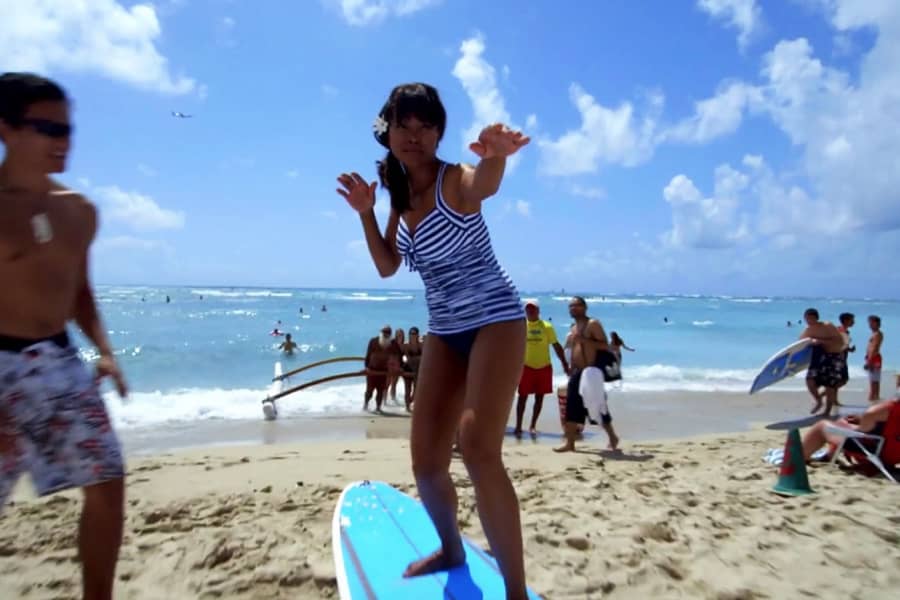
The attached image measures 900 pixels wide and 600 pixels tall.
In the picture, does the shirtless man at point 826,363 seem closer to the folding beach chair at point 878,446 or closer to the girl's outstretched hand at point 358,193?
the folding beach chair at point 878,446

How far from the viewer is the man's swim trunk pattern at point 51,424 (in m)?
1.91

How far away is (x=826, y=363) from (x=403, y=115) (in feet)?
35.3

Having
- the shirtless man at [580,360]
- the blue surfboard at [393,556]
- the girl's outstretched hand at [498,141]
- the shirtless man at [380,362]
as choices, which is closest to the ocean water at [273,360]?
the shirtless man at [380,362]

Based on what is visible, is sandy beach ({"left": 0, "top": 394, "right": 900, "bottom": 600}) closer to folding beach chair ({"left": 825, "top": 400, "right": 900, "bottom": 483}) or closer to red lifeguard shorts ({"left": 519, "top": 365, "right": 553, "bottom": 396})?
folding beach chair ({"left": 825, "top": 400, "right": 900, "bottom": 483})

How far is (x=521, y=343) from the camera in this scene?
2418 mm

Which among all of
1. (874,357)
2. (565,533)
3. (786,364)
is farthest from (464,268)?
(874,357)

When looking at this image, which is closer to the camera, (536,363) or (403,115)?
(403,115)

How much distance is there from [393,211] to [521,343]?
829 mm

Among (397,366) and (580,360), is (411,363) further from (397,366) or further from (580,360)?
(580,360)

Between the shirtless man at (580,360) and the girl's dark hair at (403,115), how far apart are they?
536cm

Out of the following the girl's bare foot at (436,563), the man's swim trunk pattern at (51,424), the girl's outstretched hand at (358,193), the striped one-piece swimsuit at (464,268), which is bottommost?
the girl's bare foot at (436,563)

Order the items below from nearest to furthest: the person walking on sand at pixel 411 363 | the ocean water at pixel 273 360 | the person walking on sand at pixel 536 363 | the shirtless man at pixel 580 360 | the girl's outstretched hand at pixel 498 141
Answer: the girl's outstretched hand at pixel 498 141
the shirtless man at pixel 580 360
the person walking on sand at pixel 536 363
the person walking on sand at pixel 411 363
the ocean water at pixel 273 360

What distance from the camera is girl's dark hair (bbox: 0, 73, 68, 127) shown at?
6.64ft

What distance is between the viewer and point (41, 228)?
6.75 feet
